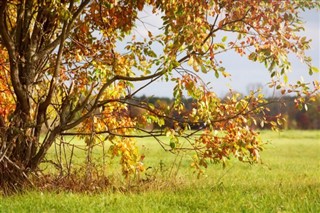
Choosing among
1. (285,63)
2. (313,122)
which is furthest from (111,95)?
(313,122)

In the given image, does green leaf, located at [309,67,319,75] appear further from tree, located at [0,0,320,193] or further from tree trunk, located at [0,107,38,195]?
tree trunk, located at [0,107,38,195]

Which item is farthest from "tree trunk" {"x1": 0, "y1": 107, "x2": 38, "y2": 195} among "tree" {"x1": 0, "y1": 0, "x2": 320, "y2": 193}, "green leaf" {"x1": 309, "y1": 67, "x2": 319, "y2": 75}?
"green leaf" {"x1": 309, "y1": 67, "x2": 319, "y2": 75}

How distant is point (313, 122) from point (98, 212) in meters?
70.5

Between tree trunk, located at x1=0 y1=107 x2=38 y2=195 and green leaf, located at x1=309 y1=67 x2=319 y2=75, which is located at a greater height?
green leaf, located at x1=309 y1=67 x2=319 y2=75

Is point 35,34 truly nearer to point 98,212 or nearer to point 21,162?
point 21,162

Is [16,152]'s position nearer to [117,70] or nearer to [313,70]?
[117,70]

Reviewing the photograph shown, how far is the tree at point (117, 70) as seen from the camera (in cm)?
827

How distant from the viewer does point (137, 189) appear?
9383 millimetres

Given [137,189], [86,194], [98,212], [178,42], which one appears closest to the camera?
[98,212]

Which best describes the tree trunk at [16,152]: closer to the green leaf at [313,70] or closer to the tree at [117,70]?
the tree at [117,70]

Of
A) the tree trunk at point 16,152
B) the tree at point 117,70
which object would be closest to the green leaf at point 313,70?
the tree at point 117,70

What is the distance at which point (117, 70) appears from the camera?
9.60 meters

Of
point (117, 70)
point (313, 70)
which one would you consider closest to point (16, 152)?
point (117, 70)

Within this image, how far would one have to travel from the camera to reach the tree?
8.27 m
